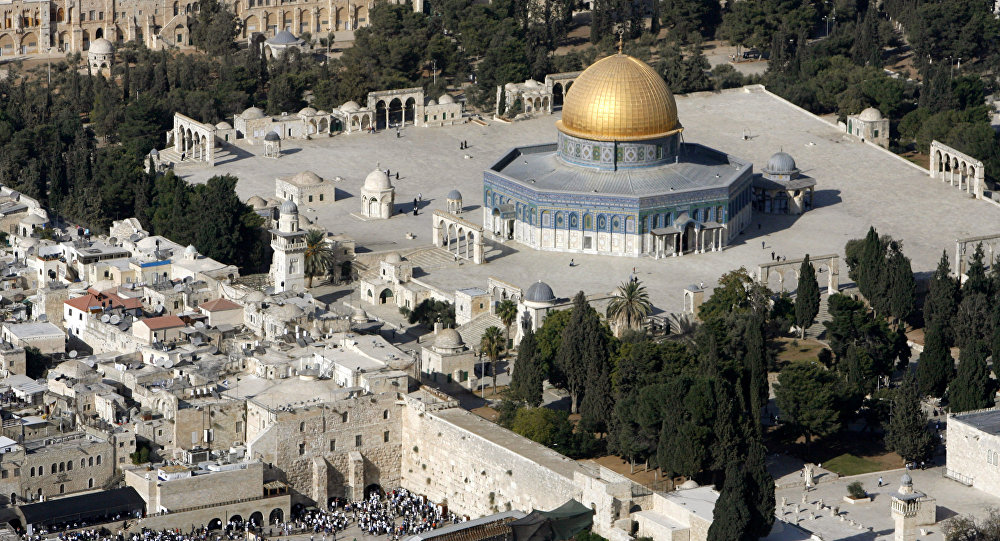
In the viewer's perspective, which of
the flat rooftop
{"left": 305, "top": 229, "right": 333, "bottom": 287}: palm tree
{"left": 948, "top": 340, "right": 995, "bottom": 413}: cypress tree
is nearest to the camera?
{"left": 948, "top": 340, "right": 995, "bottom": 413}: cypress tree

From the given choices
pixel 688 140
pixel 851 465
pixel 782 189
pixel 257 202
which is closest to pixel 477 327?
pixel 851 465

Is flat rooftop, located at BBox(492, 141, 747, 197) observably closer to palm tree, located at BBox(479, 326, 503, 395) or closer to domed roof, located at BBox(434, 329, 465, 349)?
palm tree, located at BBox(479, 326, 503, 395)

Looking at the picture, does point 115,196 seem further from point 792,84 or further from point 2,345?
point 792,84

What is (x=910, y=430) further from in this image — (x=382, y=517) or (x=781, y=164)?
(x=781, y=164)

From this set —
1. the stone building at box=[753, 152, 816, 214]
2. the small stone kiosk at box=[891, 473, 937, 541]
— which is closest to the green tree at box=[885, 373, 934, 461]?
the small stone kiosk at box=[891, 473, 937, 541]

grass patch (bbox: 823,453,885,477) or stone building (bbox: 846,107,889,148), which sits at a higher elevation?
stone building (bbox: 846,107,889,148)

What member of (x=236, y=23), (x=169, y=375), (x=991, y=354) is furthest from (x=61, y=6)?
(x=991, y=354)
